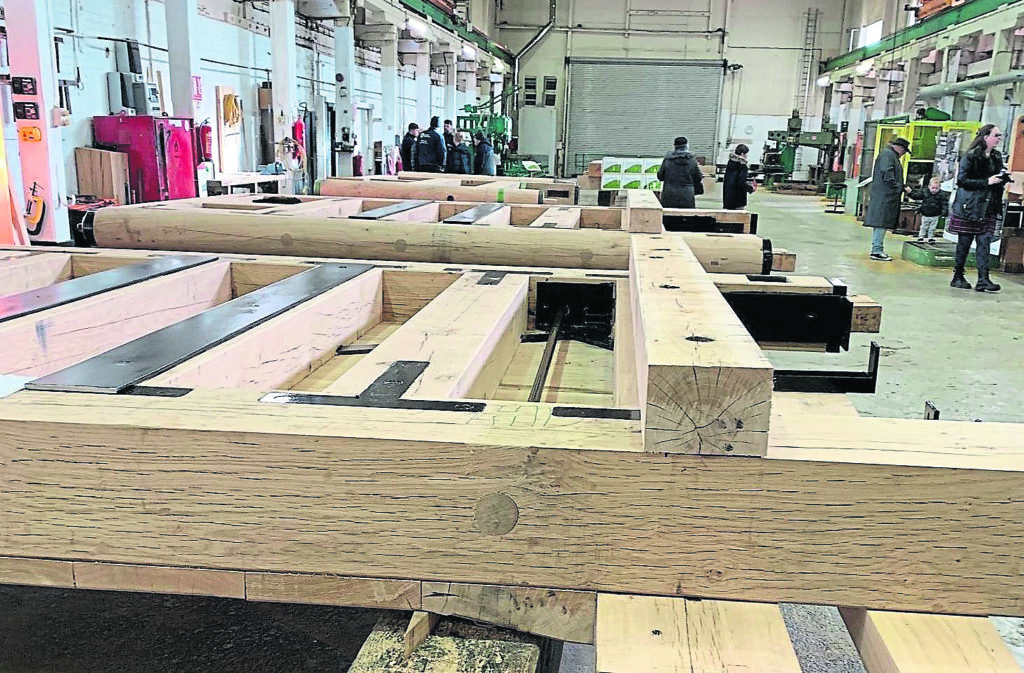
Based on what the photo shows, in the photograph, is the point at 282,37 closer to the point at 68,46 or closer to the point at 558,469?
the point at 68,46

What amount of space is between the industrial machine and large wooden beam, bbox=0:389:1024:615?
60.7 feet

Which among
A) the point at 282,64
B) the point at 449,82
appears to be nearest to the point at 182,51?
the point at 282,64

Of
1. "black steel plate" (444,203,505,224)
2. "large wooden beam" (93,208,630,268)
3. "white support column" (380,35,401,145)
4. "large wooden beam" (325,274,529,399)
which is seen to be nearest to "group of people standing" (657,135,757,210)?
"black steel plate" (444,203,505,224)

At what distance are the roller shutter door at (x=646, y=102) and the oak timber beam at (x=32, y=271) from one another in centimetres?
1981

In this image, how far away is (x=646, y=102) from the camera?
69.0 feet

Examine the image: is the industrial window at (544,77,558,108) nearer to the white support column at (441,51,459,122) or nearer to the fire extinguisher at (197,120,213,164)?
the white support column at (441,51,459,122)

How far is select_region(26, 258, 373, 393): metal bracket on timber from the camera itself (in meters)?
1.18

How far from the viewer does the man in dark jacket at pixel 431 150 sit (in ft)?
35.4

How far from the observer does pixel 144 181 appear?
693 cm

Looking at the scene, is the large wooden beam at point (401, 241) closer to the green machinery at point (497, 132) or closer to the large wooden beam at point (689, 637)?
the large wooden beam at point (689, 637)

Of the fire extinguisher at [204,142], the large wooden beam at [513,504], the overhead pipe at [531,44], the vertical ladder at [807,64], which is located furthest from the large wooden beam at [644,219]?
the vertical ladder at [807,64]

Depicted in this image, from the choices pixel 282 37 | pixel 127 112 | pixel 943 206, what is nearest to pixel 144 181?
pixel 127 112

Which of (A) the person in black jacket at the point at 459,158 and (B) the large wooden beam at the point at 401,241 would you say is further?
(A) the person in black jacket at the point at 459,158

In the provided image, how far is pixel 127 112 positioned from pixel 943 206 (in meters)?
8.79
